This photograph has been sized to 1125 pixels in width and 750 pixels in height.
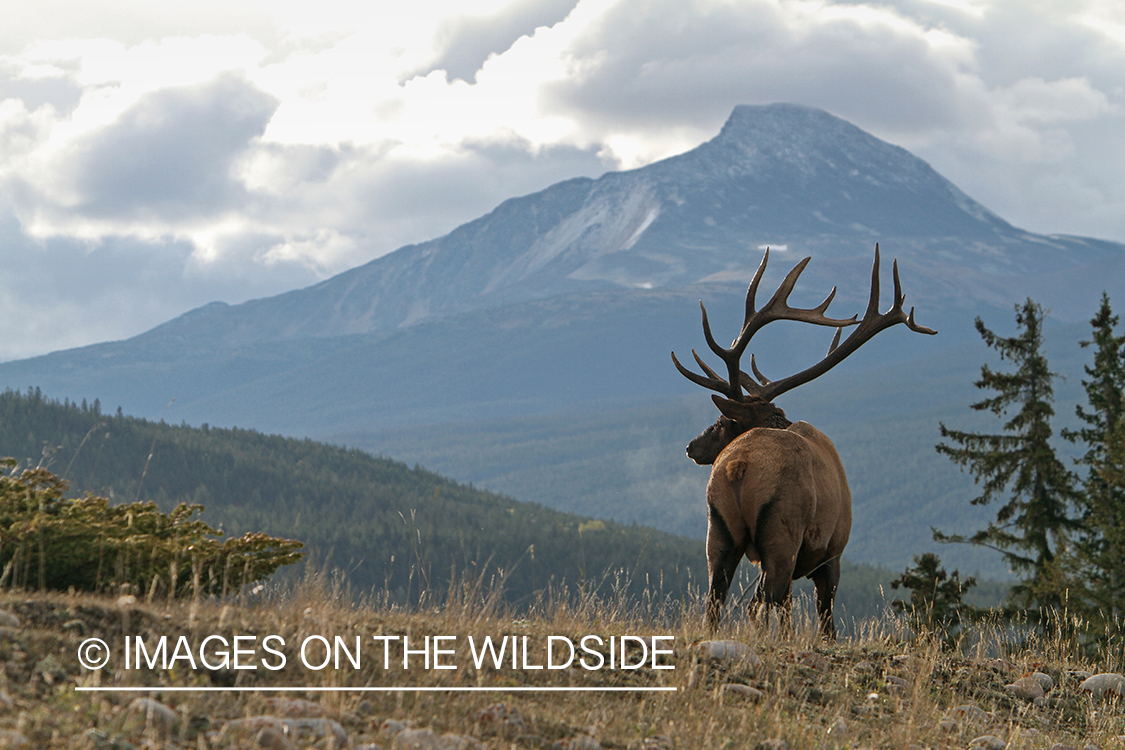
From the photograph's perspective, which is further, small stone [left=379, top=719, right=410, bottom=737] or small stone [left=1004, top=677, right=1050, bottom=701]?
small stone [left=1004, top=677, right=1050, bottom=701]

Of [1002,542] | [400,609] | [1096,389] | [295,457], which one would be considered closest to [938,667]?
[400,609]

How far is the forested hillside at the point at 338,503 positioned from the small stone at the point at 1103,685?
319 feet

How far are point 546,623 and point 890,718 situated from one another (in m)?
2.50

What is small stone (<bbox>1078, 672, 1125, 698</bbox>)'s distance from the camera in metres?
8.00

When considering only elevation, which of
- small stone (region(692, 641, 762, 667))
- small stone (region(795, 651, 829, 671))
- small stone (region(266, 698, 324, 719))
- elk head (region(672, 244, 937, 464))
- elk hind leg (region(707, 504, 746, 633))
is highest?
elk head (region(672, 244, 937, 464))

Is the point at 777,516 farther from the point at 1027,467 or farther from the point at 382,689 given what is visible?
the point at 1027,467

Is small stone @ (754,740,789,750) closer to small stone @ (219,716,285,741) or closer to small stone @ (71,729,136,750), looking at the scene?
→ small stone @ (219,716,285,741)

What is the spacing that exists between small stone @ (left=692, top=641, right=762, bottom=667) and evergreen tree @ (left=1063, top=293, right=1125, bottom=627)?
16.3 meters

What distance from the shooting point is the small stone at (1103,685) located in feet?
26.2

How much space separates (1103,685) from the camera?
26.4 feet

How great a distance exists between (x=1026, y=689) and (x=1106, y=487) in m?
21.8

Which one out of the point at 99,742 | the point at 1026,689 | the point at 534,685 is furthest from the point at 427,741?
the point at 1026,689

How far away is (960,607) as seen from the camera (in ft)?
65.1

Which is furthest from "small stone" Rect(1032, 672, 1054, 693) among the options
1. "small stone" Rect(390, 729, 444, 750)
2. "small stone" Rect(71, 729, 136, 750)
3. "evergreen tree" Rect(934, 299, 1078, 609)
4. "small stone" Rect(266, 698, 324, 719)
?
"evergreen tree" Rect(934, 299, 1078, 609)
